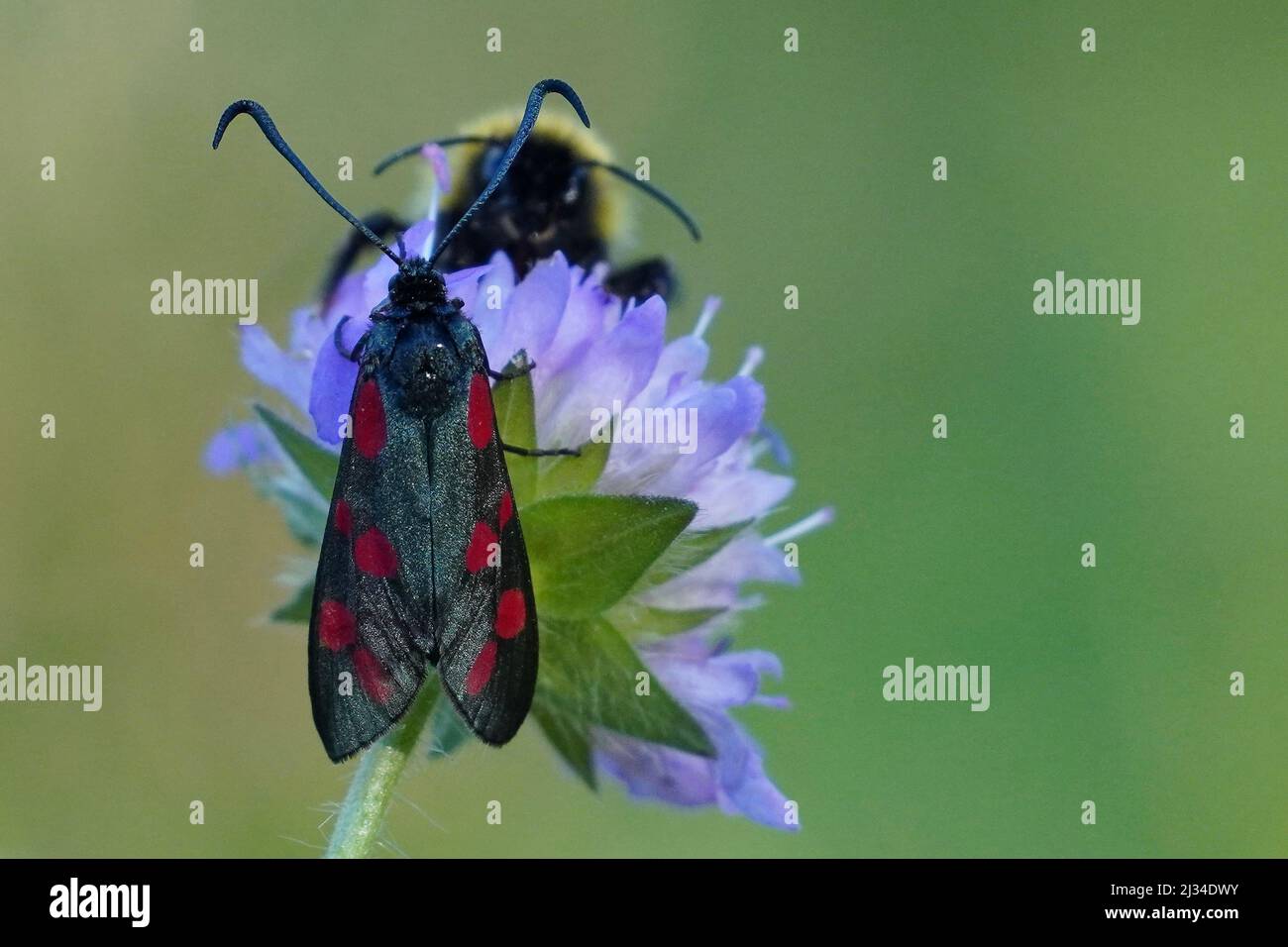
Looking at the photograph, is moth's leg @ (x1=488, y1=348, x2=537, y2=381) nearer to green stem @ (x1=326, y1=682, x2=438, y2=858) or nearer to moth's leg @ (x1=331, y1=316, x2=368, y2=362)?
moth's leg @ (x1=331, y1=316, x2=368, y2=362)

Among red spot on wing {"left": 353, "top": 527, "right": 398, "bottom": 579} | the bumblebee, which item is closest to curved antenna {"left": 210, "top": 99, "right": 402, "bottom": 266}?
the bumblebee

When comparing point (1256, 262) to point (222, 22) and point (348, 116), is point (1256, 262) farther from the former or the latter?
point (222, 22)

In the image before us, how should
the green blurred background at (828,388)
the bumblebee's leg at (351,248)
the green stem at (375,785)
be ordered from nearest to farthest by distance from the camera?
the green stem at (375,785), the bumblebee's leg at (351,248), the green blurred background at (828,388)

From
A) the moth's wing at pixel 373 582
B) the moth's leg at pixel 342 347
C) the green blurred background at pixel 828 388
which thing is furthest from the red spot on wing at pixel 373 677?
the green blurred background at pixel 828 388

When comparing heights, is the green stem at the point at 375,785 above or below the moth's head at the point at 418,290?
below

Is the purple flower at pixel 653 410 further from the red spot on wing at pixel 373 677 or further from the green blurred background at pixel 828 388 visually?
the green blurred background at pixel 828 388

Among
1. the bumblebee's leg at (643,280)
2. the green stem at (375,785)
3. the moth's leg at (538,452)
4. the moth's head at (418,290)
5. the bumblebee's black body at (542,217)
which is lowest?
the green stem at (375,785)

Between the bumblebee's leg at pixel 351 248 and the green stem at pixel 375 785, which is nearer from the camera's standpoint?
the green stem at pixel 375 785

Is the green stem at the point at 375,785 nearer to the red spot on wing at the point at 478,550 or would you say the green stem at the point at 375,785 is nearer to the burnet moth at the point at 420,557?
the burnet moth at the point at 420,557

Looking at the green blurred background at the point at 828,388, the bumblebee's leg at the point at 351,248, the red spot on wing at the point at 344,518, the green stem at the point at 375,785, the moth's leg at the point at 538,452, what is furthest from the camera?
the green blurred background at the point at 828,388
